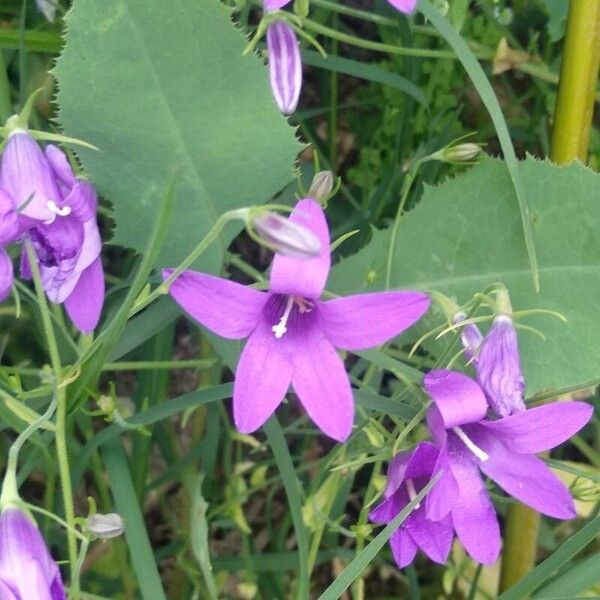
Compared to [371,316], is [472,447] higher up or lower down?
lower down

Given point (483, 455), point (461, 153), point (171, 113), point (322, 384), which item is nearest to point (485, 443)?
point (483, 455)

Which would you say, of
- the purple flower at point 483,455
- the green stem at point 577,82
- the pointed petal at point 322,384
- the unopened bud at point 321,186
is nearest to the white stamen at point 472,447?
the purple flower at point 483,455

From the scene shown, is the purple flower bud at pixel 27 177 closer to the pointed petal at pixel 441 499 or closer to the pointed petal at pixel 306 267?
the pointed petal at pixel 306 267

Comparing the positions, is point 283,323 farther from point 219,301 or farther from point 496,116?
point 496,116

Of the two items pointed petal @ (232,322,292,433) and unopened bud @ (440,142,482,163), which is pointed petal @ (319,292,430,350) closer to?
pointed petal @ (232,322,292,433)

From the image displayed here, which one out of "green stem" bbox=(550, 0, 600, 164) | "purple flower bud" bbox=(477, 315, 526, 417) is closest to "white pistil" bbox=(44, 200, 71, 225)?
"purple flower bud" bbox=(477, 315, 526, 417)

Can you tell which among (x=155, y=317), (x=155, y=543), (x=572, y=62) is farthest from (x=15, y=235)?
(x=155, y=543)

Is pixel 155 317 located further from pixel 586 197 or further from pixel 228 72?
pixel 586 197
